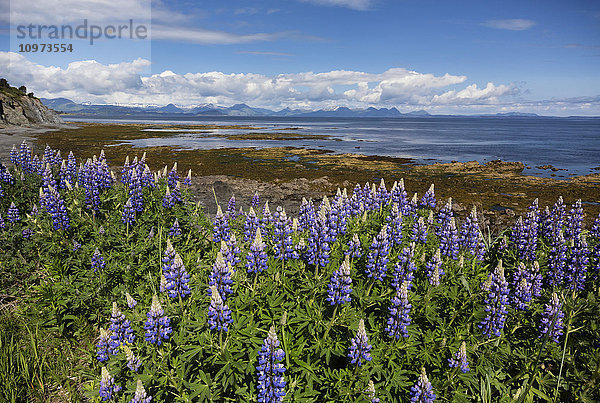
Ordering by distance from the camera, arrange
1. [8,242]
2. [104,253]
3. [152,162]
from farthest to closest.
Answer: [152,162], [8,242], [104,253]

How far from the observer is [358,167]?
26.0 meters

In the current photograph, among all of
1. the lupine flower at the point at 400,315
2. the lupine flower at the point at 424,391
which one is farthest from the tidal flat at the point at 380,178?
the lupine flower at the point at 424,391

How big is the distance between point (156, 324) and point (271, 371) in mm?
1155

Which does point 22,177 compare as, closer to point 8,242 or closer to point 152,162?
point 8,242

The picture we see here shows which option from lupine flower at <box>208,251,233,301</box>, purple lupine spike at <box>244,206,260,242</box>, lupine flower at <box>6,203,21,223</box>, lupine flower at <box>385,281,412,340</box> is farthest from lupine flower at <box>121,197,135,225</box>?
lupine flower at <box>385,281,412,340</box>

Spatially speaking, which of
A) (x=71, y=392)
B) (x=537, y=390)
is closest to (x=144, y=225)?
(x=71, y=392)

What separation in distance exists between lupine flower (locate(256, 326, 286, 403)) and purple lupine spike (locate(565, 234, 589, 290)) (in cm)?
459

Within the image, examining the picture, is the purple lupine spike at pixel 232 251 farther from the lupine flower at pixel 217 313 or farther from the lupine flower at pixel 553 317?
the lupine flower at pixel 553 317

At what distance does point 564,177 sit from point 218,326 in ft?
93.3

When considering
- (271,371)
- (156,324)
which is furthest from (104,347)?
(271,371)

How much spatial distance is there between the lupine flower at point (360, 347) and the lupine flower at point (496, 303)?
1559 mm

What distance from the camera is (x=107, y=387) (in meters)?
3.15

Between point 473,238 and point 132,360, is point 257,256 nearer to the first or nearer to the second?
point 132,360

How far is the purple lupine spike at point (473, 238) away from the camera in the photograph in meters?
5.33
